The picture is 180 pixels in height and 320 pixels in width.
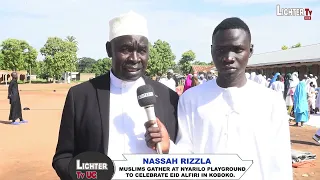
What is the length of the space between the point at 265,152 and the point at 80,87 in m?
1.13

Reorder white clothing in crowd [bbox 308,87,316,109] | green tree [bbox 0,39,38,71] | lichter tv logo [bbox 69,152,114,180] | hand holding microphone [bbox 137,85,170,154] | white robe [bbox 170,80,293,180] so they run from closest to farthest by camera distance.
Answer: lichter tv logo [bbox 69,152,114,180] → hand holding microphone [bbox 137,85,170,154] → white robe [bbox 170,80,293,180] → white clothing in crowd [bbox 308,87,316,109] → green tree [bbox 0,39,38,71]

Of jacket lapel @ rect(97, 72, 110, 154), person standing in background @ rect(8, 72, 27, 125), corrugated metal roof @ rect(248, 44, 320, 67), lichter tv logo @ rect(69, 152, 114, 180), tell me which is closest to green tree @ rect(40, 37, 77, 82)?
corrugated metal roof @ rect(248, 44, 320, 67)

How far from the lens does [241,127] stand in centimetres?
197

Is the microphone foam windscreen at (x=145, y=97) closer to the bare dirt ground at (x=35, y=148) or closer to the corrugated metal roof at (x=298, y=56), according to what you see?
the bare dirt ground at (x=35, y=148)

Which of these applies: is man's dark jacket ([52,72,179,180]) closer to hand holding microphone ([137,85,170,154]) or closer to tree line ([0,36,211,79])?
hand holding microphone ([137,85,170,154])

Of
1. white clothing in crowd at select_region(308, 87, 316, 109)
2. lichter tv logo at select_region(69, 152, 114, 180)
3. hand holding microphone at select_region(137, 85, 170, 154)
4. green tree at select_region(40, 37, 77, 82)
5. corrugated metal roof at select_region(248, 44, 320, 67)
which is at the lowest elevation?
white clothing in crowd at select_region(308, 87, 316, 109)

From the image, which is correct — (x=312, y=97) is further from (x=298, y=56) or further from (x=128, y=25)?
(x=128, y=25)

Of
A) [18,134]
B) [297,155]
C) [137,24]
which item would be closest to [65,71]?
[18,134]

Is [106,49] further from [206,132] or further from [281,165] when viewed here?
[281,165]

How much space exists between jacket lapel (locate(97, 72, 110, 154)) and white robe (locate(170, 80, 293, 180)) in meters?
0.38

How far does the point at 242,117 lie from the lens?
6.52 feet

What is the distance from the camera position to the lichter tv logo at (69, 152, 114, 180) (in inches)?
56.0

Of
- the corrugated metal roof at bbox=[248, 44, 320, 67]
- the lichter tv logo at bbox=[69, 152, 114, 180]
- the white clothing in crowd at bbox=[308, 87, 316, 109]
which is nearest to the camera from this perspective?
the lichter tv logo at bbox=[69, 152, 114, 180]

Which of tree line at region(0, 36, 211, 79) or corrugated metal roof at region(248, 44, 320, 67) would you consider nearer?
corrugated metal roof at region(248, 44, 320, 67)
